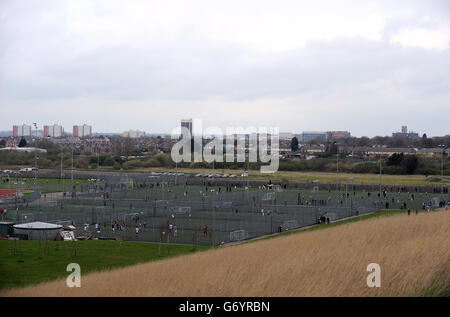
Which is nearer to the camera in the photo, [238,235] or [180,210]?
[238,235]


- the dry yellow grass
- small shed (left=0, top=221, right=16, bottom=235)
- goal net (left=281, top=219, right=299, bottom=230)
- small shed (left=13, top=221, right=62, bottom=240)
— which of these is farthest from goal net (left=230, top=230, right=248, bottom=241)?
the dry yellow grass

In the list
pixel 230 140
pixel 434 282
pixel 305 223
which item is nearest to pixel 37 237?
pixel 305 223

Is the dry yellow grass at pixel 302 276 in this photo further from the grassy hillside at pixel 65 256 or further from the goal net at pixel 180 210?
the goal net at pixel 180 210

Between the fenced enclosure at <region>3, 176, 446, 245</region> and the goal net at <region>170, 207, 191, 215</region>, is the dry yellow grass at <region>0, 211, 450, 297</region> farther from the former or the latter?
the goal net at <region>170, 207, 191, 215</region>

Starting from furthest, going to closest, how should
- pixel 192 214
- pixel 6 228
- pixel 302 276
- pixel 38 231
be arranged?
pixel 192 214
pixel 6 228
pixel 38 231
pixel 302 276

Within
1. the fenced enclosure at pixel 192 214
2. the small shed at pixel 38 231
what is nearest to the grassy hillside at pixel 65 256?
the small shed at pixel 38 231

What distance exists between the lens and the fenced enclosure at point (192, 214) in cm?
3008

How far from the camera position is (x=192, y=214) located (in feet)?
128

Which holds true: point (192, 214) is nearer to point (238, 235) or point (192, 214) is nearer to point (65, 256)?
point (238, 235)

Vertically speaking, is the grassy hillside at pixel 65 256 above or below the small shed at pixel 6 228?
below

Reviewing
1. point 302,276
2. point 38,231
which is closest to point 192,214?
point 38,231
